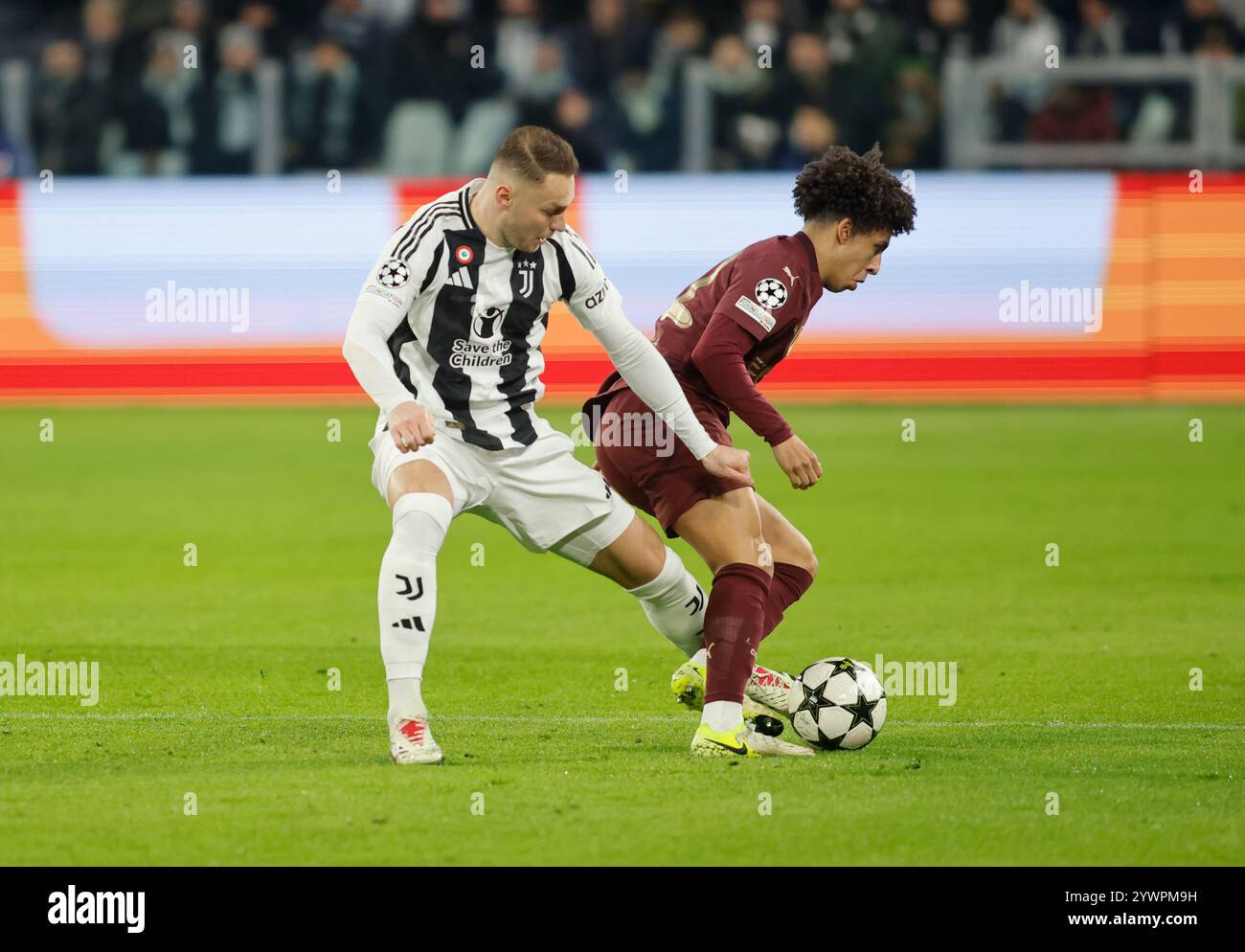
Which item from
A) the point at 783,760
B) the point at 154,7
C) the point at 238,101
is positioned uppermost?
the point at 154,7

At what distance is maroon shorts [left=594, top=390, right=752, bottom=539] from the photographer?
6.79 m

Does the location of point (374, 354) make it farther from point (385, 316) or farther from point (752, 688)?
point (752, 688)

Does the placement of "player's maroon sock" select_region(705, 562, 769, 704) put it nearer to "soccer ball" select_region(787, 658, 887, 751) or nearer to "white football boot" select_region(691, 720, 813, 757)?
"white football boot" select_region(691, 720, 813, 757)

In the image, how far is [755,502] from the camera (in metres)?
6.94

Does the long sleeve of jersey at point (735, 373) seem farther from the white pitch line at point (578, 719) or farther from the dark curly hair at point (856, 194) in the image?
the white pitch line at point (578, 719)

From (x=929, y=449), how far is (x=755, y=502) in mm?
7827

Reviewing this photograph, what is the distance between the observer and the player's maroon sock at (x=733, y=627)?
6.52 m

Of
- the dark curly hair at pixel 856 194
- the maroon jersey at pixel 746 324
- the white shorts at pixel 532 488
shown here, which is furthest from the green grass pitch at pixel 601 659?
the dark curly hair at pixel 856 194

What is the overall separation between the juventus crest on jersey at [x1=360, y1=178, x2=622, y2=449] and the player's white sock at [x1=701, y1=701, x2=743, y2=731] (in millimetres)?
1043

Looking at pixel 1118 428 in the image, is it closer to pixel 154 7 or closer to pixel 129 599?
pixel 129 599

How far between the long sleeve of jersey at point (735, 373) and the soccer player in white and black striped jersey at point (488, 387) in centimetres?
13

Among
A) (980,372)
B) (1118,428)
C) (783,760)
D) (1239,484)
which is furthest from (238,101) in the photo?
(783,760)
